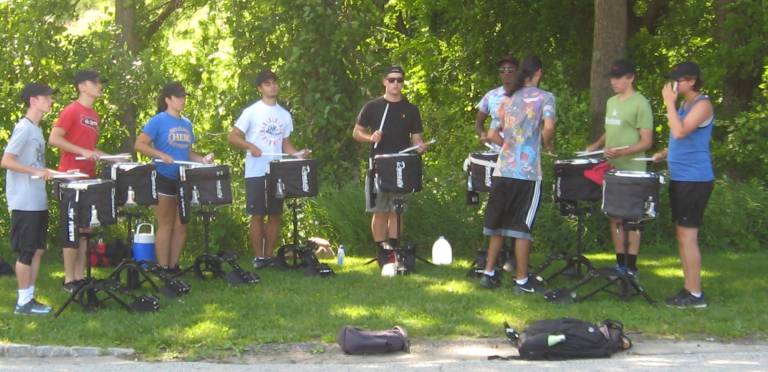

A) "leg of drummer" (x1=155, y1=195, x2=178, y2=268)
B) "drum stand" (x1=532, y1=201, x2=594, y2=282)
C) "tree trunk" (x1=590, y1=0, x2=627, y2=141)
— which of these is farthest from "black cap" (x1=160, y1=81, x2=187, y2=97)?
"tree trunk" (x1=590, y1=0, x2=627, y2=141)

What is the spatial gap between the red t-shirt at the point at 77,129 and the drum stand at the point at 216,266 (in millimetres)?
1286

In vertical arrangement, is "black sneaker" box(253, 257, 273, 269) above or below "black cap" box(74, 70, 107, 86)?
below

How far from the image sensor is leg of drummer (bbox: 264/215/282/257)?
11.0m

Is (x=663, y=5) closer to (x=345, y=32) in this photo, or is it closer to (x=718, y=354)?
(x=345, y=32)

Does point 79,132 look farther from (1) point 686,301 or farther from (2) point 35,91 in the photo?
(1) point 686,301

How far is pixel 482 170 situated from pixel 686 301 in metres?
2.28

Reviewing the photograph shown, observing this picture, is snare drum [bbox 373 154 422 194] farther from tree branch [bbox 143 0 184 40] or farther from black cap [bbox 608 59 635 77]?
tree branch [bbox 143 0 184 40]

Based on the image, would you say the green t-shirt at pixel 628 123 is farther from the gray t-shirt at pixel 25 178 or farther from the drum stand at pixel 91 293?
the gray t-shirt at pixel 25 178

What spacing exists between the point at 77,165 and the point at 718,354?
5.11 metres

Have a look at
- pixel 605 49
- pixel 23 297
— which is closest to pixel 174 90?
pixel 23 297

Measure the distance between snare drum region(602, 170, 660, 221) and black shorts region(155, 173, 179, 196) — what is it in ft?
12.4

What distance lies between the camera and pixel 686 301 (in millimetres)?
8953

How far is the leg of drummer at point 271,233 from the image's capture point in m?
11.0

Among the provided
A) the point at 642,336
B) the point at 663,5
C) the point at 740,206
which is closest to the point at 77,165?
the point at 642,336
